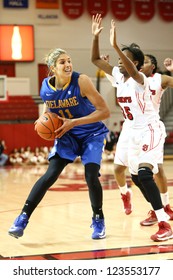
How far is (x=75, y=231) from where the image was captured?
558 cm

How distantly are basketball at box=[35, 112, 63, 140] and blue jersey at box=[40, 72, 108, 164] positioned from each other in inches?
6.8

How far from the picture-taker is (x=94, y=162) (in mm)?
5117

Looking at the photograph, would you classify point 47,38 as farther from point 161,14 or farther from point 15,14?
point 161,14

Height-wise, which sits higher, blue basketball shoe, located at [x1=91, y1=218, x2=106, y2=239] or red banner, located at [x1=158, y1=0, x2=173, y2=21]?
red banner, located at [x1=158, y1=0, x2=173, y2=21]

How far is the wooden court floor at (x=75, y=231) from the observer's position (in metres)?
4.49

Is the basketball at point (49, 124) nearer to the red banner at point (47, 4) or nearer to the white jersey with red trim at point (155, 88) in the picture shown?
the white jersey with red trim at point (155, 88)

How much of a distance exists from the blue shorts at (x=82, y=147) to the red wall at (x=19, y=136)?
37.2ft

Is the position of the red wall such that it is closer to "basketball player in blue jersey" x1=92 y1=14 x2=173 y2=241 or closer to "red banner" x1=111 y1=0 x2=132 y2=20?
"red banner" x1=111 y1=0 x2=132 y2=20

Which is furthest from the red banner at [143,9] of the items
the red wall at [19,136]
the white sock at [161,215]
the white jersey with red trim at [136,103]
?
the white sock at [161,215]

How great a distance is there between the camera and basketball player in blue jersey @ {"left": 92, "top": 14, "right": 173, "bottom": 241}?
497cm

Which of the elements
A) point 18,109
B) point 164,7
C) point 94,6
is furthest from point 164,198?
point 164,7

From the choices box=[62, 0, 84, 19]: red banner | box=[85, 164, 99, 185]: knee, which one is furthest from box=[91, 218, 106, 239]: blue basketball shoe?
box=[62, 0, 84, 19]: red banner

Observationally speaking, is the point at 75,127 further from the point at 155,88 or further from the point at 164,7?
the point at 164,7

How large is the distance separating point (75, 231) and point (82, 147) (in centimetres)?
90
